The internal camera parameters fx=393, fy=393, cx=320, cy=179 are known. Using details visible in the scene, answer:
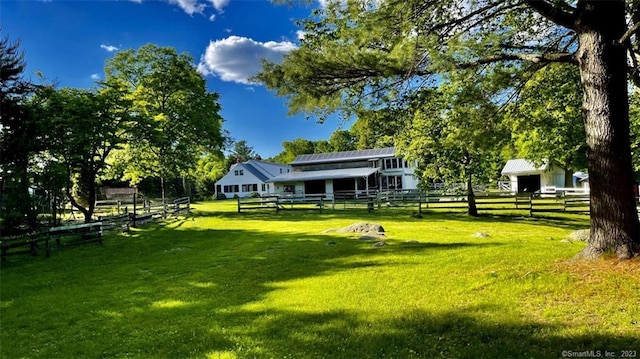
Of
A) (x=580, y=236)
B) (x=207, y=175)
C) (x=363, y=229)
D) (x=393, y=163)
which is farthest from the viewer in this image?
(x=207, y=175)

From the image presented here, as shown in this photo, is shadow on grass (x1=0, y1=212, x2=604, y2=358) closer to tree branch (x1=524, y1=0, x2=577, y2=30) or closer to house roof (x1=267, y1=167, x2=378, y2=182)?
tree branch (x1=524, y1=0, x2=577, y2=30)

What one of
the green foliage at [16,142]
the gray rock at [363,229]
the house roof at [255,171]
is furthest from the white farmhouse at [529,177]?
the green foliage at [16,142]

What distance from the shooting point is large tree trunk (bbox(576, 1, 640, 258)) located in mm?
5703

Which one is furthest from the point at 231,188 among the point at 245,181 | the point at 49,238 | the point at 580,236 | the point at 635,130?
the point at 580,236

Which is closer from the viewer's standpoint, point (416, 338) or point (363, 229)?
point (416, 338)

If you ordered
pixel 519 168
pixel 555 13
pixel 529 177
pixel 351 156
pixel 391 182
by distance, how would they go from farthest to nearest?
1. pixel 391 182
2. pixel 351 156
3. pixel 529 177
4. pixel 519 168
5. pixel 555 13

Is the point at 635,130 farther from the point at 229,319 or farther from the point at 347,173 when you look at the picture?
the point at 347,173

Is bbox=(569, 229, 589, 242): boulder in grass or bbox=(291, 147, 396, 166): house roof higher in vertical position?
bbox=(291, 147, 396, 166): house roof

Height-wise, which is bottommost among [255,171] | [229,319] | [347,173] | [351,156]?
[229,319]

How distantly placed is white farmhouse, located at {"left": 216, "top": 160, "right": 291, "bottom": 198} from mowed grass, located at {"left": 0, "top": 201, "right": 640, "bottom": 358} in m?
43.6

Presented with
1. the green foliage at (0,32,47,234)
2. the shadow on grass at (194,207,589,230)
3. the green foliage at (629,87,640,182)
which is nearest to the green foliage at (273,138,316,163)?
the shadow on grass at (194,207,589,230)

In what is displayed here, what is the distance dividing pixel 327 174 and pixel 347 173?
2168mm

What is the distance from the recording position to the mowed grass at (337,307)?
Answer: 407cm

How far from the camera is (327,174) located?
41.3 meters
